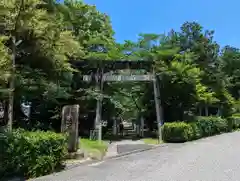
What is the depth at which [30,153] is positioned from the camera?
22.2 feet

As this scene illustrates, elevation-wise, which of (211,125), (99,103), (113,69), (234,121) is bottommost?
(211,125)

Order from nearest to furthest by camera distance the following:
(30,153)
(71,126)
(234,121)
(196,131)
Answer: (30,153)
(71,126)
(196,131)
(234,121)

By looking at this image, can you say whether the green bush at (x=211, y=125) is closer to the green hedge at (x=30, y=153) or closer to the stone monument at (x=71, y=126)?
the stone monument at (x=71, y=126)

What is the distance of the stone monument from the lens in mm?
9164

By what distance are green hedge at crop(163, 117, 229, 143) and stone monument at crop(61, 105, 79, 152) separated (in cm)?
743

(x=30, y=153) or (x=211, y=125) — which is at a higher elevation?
(x=211, y=125)

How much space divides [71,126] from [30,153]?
268 cm

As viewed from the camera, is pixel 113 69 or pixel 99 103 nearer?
pixel 99 103

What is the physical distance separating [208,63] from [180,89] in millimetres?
7461

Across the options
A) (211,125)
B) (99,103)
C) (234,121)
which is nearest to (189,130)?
(211,125)

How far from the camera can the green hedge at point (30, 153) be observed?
20.8 ft

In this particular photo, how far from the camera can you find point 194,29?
25.2 meters

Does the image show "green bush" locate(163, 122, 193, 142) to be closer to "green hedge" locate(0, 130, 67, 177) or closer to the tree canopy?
the tree canopy

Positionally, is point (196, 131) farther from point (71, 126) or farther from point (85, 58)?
point (71, 126)
